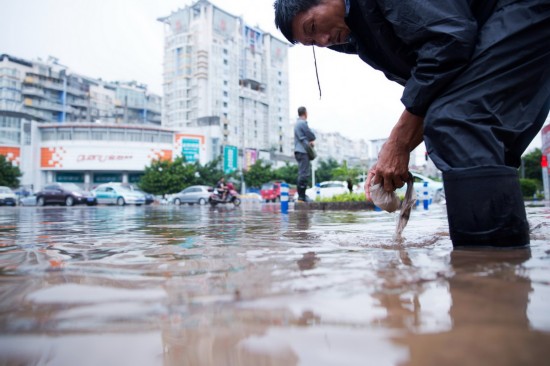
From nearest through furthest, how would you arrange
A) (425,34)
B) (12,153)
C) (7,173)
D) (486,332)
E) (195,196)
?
(486,332) < (425,34) < (195,196) < (7,173) < (12,153)

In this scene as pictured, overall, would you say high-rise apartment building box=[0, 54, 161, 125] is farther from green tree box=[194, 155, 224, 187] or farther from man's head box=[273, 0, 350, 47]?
man's head box=[273, 0, 350, 47]

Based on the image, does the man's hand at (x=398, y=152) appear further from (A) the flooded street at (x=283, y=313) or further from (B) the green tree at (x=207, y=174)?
(B) the green tree at (x=207, y=174)

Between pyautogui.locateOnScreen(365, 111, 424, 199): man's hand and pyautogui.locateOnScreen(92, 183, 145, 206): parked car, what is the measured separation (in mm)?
22118

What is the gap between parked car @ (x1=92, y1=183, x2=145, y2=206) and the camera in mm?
22141

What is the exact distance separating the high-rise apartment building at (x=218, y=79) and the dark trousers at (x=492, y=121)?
5210 centimetres

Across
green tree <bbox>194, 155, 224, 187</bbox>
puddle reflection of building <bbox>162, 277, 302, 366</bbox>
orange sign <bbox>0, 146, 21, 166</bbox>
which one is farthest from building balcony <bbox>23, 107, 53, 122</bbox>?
puddle reflection of building <bbox>162, 277, 302, 366</bbox>

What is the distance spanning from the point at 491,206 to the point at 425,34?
2.06ft

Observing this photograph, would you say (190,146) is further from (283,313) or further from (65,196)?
(283,313)

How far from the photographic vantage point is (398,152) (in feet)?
5.28

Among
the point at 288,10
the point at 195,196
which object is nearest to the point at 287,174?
the point at 195,196

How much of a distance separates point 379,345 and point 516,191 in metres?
1.04

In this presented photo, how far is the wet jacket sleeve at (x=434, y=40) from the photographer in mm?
1293

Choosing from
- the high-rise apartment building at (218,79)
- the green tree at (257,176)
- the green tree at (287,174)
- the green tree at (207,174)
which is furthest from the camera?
the high-rise apartment building at (218,79)

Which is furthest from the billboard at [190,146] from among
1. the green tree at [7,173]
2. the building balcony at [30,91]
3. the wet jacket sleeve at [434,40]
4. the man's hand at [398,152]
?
the wet jacket sleeve at [434,40]
